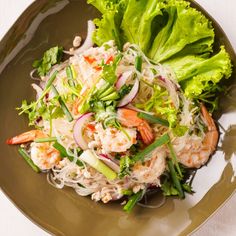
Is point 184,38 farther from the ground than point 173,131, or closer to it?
farther from the ground

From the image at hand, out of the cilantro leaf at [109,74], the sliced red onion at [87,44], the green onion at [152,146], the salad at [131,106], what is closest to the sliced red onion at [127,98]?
the salad at [131,106]

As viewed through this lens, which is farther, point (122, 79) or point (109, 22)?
point (109, 22)

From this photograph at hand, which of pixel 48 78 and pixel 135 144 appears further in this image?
pixel 48 78

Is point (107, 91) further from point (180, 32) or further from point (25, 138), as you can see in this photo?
point (25, 138)

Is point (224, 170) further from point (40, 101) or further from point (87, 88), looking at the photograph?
point (40, 101)

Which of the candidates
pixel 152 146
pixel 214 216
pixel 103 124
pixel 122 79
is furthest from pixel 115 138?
pixel 214 216

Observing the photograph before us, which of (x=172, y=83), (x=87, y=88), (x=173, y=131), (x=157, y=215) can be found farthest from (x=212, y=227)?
(x=87, y=88)
